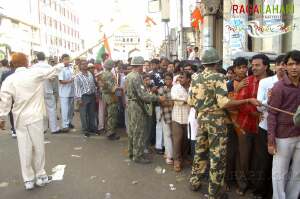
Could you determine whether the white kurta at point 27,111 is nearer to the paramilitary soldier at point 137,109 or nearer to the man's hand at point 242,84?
the paramilitary soldier at point 137,109

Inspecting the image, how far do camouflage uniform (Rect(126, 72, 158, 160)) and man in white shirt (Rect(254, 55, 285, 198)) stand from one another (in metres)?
2.35

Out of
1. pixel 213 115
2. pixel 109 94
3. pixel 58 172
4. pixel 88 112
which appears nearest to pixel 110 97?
pixel 109 94

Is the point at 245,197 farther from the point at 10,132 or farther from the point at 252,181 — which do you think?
the point at 10,132

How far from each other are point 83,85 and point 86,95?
275mm

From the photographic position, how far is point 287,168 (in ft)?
13.9

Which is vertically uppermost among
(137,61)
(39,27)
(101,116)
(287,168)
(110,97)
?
(39,27)

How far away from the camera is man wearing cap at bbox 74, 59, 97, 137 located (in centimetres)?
900

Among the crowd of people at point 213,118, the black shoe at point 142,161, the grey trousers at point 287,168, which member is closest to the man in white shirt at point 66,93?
the crowd of people at point 213,118

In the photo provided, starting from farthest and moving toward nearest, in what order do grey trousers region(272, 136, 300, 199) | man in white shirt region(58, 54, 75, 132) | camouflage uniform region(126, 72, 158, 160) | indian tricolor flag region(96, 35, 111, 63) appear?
indian tricolor flag region(96, 35, 111, 63)
man in white shirt region(58, 54, 75, 132)
camouflage uniform region(126, 72, 158, 160)
grey trousers region(272, 136, 300, 199)

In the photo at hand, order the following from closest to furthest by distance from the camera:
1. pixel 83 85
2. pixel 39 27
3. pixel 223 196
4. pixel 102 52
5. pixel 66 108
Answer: pixel 223 196, pixel 83 85, pixel 66 108, pixel 102 52, pixel 39 27

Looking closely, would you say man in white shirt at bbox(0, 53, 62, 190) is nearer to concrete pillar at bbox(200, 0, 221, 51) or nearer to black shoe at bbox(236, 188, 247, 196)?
black shoe at bbox(236, 188, 247, 196)

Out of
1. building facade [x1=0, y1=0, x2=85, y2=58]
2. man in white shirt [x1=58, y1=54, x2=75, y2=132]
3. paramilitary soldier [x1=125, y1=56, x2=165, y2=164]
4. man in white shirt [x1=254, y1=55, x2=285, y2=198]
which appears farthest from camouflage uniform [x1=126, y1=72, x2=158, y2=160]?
building facade [x1=0, y1=0, x2=85, y2=58]

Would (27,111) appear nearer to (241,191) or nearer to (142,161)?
(142,161)

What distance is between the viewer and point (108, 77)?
8508mm
